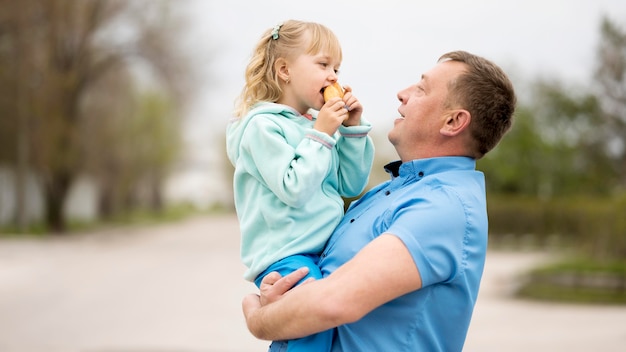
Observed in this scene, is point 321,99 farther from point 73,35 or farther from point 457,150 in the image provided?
point 73,35

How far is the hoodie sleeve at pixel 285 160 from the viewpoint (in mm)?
2549

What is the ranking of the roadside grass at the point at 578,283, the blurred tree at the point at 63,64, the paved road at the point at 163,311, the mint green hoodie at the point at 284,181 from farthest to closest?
1. the blurred tree at the point at 63,64
2. the roadside grass at the point at 578,283
3. the paved road at the point at 163,311
4. the mint green hoodie at the point at 284,181

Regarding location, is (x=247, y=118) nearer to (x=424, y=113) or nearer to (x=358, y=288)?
(x=424, y=113)

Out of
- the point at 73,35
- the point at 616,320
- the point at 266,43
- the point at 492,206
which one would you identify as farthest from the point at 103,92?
the point at 266,43

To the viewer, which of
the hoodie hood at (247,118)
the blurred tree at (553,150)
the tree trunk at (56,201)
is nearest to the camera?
the hoodie hood at (247,118)

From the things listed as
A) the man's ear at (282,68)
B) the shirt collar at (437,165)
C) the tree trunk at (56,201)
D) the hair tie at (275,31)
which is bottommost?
the tree trunk at (56,201)

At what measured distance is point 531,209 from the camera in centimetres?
2905

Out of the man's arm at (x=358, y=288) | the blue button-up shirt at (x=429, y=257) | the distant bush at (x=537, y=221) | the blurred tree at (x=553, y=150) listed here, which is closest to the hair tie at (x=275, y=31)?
the blue button-up shirt at (x=429, y=257)

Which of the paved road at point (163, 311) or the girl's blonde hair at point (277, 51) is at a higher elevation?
the girl's blonde hair at point (277, 51)

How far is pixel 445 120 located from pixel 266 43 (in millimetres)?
809

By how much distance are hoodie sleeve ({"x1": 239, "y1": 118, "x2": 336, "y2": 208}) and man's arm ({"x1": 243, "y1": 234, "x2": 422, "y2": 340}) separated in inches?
14.6

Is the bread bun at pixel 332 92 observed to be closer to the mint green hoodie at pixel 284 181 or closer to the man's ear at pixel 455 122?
the mint green hoodie at pixel 284 181

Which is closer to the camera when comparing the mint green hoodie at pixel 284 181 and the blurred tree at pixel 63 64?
the mint green hoodie at pixel 284 181

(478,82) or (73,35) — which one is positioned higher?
(73,35)
